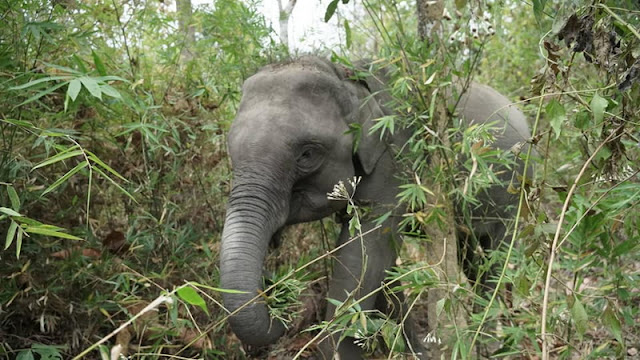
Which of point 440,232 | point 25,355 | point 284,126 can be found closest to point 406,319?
Result: point 440,232

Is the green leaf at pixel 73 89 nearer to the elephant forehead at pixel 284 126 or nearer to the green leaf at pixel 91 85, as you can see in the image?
the green leaf at pixel 91 85

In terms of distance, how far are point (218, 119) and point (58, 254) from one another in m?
1.29

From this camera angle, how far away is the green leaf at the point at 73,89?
2.02 meters

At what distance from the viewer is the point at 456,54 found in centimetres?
318

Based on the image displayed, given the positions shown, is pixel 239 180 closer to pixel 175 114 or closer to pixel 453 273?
pixel 175 114

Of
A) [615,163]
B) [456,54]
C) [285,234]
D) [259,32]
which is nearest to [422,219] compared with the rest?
[456,54]

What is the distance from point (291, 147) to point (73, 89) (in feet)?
5.04

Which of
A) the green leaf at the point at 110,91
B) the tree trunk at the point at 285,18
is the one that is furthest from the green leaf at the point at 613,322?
the tree trunk at the point at 285,18

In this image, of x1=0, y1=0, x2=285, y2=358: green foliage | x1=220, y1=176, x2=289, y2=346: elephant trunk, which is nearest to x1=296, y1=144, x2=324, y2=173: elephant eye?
x1=220, y1=176, x2=289, y2=346: elephant trunk

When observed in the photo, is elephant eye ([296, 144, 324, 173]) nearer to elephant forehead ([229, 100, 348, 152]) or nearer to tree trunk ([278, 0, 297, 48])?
elephant forehead ([229, 100, 348, 152])

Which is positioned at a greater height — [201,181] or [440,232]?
[201,181]

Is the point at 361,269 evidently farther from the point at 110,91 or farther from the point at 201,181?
the point at 110,91

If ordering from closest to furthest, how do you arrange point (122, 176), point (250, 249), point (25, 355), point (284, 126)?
point (25, 355) < point (250, 249) < point (122, 176) < point (284, 126)

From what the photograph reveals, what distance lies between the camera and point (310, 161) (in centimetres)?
356
